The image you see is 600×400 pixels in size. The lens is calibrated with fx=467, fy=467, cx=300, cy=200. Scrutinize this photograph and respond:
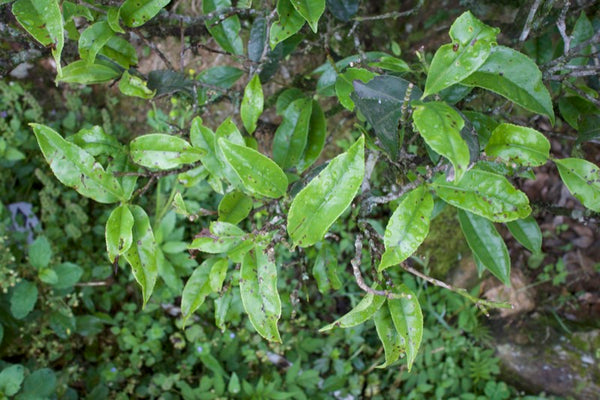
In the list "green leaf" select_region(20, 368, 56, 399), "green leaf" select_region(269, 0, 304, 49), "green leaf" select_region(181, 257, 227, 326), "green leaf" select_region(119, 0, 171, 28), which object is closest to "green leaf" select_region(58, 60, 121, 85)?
"green leaf" select_region(119, 0, 171, 28)

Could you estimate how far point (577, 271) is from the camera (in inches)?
112

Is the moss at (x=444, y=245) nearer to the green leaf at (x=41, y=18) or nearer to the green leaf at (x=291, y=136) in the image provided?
the green leaf at (x=291, y=136)

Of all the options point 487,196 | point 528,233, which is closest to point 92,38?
point 487,196

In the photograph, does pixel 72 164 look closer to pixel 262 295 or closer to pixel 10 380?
pixel 262 295

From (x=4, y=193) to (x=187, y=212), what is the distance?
2.05 metres

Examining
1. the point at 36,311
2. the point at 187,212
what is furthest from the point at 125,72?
the point at 36,311

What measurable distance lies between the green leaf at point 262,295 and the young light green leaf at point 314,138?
16.8 inches

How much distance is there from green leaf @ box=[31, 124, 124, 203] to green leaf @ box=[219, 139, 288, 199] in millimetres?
Result: 319

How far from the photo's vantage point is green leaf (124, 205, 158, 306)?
1085mm

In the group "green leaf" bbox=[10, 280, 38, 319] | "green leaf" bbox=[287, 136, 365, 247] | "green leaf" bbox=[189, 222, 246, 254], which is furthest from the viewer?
"green leaf" bbox=[10, 280, 38, 319]

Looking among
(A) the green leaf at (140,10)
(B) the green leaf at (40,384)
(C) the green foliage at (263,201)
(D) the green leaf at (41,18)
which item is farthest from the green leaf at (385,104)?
(B) the green leaf at (40,384)

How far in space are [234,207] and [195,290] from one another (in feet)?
0.79

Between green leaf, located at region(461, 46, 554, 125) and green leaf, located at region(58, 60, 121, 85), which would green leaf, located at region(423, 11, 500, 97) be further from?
green leaf, located at region(58, 60, 121, 85)

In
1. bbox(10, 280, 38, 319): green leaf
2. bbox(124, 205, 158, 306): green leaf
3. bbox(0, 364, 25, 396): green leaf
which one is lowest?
bbox(0, 364, 25, 396): green leaf
